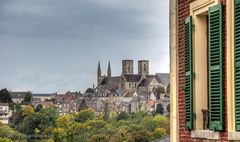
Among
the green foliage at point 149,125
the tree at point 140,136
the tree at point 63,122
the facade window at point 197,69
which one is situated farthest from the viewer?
the tree at point 63,122

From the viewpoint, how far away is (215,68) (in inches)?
392

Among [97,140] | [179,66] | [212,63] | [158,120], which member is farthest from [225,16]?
[158,120]

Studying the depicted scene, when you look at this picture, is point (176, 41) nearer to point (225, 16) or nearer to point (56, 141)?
point (225, 16)

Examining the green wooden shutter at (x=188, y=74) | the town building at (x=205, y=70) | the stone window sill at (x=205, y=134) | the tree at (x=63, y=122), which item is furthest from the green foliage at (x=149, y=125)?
the stone window sill at (x=205, y=134)

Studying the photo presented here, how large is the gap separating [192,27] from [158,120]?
522 ft

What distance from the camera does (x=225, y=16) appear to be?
977 cm

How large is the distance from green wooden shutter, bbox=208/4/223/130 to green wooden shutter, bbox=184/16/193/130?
767 mm

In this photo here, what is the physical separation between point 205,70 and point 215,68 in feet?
3.03

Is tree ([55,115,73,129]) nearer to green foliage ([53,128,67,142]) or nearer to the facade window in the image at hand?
green foliage ([53,128,67,142])

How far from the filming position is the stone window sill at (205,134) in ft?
32.7

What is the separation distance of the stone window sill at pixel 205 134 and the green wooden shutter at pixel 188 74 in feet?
0.57

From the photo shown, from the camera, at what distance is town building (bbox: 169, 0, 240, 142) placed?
31.2ft

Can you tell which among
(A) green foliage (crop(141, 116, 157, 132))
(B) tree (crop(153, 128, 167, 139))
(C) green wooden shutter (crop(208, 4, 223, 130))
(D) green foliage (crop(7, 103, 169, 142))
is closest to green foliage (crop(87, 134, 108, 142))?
(D) green foliage (crop(7, 103, 169, 142))

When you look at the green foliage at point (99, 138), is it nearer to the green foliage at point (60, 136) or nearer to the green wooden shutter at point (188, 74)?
the green foliage at point (60, 136)
